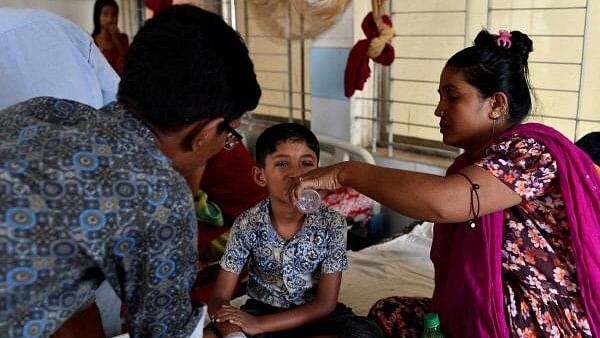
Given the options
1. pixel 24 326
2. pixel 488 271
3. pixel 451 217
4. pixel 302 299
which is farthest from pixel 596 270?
pixel 24 326

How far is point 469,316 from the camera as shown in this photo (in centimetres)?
159

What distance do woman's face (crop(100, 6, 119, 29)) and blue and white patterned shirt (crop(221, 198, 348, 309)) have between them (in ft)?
12.7

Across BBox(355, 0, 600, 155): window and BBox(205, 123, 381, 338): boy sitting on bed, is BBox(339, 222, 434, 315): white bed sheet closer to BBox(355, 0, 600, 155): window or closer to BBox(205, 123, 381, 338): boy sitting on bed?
BBox(205, 123, 381, 338): boy sitting on bed

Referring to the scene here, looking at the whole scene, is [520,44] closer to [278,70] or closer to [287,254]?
[287,254]

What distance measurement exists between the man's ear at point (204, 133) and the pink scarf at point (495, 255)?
81cm

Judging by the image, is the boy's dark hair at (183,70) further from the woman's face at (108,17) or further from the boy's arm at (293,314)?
the woman's face at (108,17)

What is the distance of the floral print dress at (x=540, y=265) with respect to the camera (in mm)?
1458

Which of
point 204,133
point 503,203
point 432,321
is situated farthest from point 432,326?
point 204,133

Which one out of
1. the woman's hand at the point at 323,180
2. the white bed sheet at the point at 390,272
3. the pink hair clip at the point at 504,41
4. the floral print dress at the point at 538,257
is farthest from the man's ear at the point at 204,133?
the white bed sheet at the point at 390,272

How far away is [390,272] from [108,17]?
3777 millimetres

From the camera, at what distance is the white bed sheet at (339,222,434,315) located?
2.46m

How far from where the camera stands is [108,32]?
16.7ft

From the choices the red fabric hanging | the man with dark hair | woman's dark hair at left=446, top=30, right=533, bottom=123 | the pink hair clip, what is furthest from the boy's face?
the red fabric hanging

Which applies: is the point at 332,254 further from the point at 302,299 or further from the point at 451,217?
the point at 451,217
